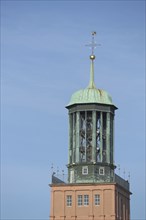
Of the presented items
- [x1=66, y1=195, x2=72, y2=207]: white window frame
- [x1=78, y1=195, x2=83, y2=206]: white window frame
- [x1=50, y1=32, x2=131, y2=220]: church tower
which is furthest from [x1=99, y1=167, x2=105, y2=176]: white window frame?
[x1=66, y1=195, x2=72, y2=207]: white window frame

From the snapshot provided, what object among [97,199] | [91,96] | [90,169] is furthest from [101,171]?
[91,96]

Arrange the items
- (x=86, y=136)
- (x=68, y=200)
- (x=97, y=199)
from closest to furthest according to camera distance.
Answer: (x=97, y=199)
(x=68, y=200)
(x=86, y=136)

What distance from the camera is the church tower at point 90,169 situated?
111 m

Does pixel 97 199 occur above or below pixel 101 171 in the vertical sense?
below

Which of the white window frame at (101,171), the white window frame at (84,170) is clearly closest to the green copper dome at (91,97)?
the white window frame at (84,170)

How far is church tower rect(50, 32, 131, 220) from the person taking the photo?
364 ft

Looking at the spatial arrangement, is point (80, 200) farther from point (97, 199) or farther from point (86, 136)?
point (86, 136)

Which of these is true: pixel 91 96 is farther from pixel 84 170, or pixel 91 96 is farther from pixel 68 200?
pixel 68 200

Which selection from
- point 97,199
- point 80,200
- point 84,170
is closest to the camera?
point 97,199

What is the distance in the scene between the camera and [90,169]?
112000 mm

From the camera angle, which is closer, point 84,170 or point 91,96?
point 84,170

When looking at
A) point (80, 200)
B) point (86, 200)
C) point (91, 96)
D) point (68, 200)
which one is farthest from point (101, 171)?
point (91, 96)

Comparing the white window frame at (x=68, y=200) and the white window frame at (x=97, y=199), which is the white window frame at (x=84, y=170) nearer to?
the white window frame at (x=97, y=199)

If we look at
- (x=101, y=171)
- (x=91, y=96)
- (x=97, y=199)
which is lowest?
(x=97, y=199)
